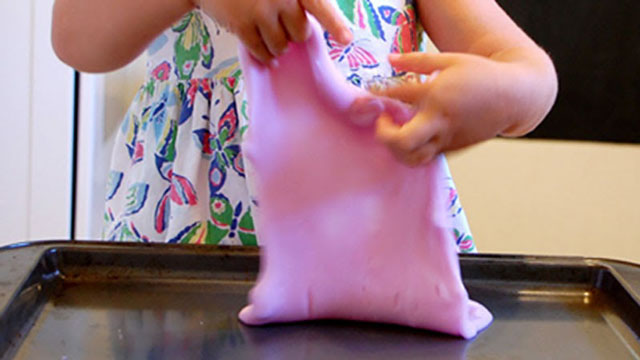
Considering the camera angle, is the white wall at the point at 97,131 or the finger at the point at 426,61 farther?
the white wall at the point at 97,131

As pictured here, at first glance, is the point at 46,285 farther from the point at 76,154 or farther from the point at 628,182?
the point at 628,182

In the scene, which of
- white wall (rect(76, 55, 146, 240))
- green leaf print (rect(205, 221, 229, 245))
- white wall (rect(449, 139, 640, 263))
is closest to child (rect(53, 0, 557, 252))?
green leaf print (rect(205, 221, 229, 245))

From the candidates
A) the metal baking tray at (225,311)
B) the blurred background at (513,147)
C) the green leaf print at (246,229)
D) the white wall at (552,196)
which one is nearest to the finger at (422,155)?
the metal baking tray at (225,311)

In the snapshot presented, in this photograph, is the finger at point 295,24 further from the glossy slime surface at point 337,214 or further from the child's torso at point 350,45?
the child's torso at point 350,45

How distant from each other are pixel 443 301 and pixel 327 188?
9cm

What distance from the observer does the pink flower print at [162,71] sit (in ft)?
1.92

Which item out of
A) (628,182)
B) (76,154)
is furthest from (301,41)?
(628,182)

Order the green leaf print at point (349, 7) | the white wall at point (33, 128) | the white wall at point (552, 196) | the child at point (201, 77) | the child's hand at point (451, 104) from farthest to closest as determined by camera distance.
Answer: the white wall at point (552, 196) < the white wall at point (33, 128) < the green leaf print at point (349, 7) < the child at point (201, 77) < the child's hand at point (451, 104)

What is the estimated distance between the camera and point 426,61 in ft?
1.18

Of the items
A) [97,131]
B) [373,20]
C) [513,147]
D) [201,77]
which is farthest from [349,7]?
[513,147]

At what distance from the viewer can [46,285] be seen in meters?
0.44

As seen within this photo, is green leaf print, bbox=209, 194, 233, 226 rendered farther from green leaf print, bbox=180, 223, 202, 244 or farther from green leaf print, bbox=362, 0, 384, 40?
green leaf print, bbox=362, 0, 384, 40

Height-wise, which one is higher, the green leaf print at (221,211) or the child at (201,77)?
the child at (201,77)

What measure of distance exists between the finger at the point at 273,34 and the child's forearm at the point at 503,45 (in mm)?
112
